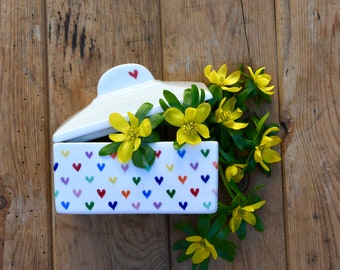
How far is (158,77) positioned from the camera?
643 mm

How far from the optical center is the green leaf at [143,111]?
525 millimetres

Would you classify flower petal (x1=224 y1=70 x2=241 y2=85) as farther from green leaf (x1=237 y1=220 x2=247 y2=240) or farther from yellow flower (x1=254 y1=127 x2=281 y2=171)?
green leaf (x1=237 y1=220 x2=247 y2=240)

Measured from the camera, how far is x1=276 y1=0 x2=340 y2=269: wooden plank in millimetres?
647

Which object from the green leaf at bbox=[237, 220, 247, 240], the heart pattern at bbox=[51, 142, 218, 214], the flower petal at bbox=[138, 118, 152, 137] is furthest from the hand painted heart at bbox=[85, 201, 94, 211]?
the green leaf at bbox=[237, 220, 247, 240]

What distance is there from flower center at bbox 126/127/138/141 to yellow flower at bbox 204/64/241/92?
0.15 m

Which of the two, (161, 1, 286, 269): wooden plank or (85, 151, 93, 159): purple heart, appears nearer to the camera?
(85, 151, 93, 159): purple heart

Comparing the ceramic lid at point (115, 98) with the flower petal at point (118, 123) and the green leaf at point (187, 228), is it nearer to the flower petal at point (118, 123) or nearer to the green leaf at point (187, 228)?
the flower petal at point (118, 123)

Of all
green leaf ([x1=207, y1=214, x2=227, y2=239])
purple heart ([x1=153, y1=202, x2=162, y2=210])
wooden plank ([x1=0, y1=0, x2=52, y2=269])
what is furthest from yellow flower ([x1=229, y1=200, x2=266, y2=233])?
wooden plank ([x1=0, y1=0, x2=52, y2=269])

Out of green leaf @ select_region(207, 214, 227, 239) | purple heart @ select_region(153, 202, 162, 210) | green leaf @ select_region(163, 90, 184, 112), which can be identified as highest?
green leaf @ select_region(163, 90, 184, 112)

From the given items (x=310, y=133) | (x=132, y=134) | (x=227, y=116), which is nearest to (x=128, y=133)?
(x=132, y=134)

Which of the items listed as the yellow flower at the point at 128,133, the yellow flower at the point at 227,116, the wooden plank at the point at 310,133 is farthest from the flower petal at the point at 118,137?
the wooden plank at the point at 310,133

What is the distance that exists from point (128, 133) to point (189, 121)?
0.24ft

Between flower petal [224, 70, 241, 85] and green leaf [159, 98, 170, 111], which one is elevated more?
flower petal [224, 70, 241, 85]

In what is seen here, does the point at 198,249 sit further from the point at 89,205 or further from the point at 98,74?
the point at 98,74
